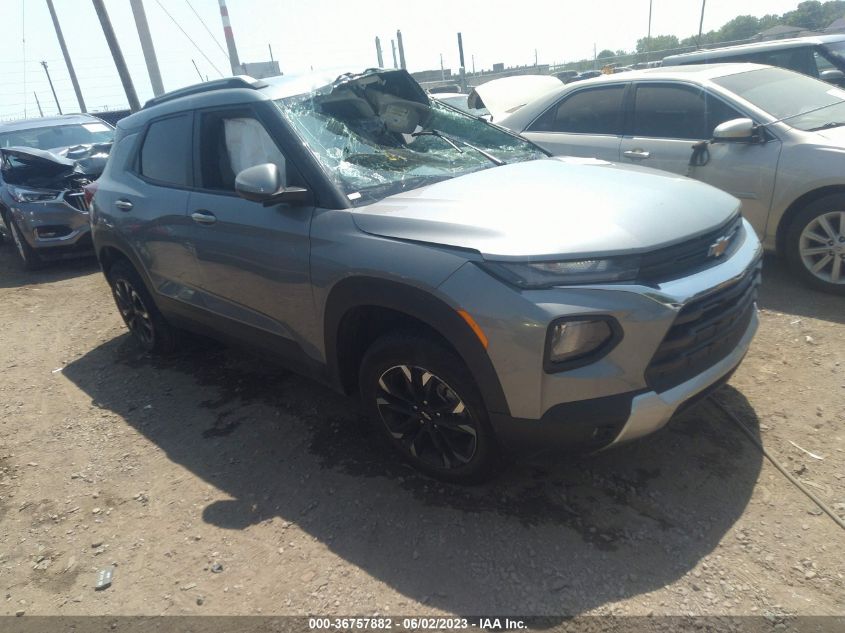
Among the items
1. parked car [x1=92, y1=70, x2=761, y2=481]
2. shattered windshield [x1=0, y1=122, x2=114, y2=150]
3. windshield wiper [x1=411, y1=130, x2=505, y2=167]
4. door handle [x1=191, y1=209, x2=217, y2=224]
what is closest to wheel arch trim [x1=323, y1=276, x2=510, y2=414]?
parked car [x1=92, y1=70, x2=761, y2=481]

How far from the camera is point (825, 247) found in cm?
414

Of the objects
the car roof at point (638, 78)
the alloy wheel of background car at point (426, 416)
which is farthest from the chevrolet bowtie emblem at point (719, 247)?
the car roof at point (638, 78)

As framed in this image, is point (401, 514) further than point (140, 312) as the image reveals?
No

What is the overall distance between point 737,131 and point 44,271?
8.32 m

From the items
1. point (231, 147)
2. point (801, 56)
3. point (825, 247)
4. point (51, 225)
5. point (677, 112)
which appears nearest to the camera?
point (231, 147)

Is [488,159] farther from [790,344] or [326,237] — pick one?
[790,344]

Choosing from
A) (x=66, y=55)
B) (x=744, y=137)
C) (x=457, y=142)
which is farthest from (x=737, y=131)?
(x=66, y=55)

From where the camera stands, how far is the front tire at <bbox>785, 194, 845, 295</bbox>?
4062 mm

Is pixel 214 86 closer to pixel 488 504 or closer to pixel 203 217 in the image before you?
pixel 203 217

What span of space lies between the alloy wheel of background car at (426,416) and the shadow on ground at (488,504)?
219 millimetres

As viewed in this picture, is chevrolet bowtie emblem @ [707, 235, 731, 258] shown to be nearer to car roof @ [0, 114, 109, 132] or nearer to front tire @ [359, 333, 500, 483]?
front tire @ [359, 333, 500, 483]

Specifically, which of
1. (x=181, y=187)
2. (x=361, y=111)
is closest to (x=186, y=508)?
(x=181, y=187)

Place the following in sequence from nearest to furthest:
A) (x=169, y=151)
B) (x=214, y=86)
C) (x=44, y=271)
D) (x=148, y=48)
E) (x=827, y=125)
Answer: (x=214, y=86) → (x=169, y=151) → (x=827, y=125) → (x=44, y=271) → (x=148, y=48)

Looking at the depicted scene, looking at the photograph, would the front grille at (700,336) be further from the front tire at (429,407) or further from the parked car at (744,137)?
the parked car at (744,137)
